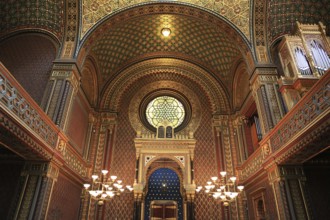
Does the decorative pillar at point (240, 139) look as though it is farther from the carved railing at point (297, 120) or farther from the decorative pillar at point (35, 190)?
the decorative pillar at point (35, 190)

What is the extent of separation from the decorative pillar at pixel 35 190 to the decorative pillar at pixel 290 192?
750 cm

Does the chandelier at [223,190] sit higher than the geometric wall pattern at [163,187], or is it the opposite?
the geometric wall pattern at [163,187]

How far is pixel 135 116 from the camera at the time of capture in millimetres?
15352

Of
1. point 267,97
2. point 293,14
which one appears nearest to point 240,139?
point 267,97

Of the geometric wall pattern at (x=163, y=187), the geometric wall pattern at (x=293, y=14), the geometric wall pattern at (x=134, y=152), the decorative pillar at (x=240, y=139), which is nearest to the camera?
the geometric wall pattern at (x=293, y=14)

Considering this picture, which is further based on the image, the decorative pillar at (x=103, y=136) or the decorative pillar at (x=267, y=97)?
the decorative pillar at (x=103, y=136)

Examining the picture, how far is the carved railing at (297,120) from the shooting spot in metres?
5.88

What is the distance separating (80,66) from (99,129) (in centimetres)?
446

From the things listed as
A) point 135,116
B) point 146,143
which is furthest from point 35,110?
point 135,116

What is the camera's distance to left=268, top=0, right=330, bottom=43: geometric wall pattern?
10.8 m

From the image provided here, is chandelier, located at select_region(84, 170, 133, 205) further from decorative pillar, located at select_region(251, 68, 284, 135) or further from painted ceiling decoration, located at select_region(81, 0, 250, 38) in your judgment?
painted ceiling decoration, located at select_region(81, 0, 250, 38)

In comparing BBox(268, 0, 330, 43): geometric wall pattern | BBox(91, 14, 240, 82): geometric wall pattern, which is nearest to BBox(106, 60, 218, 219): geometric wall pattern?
BBox(91, 14, 240, 82): geometric wall pattern

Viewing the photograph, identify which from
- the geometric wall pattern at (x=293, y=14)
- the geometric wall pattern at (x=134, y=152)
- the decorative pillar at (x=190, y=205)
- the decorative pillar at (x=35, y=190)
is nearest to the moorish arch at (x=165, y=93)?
the geometric wall pattern at (x=134, y=152)

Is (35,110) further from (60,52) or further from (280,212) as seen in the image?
(280,212)
